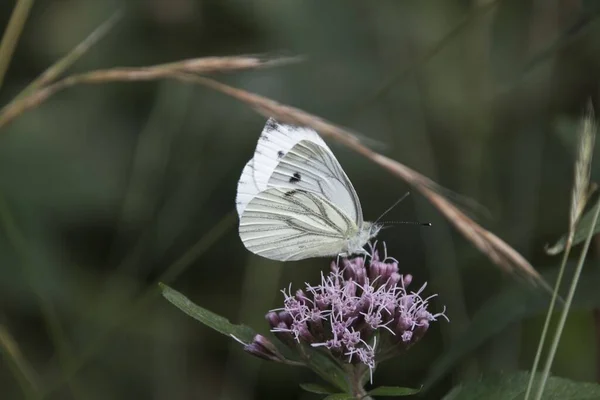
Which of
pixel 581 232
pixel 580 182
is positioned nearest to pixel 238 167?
pixel 581 232

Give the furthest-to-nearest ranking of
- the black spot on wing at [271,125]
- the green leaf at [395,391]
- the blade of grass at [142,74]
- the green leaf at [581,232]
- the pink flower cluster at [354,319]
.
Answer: the black spot on wing at [271,125] < the blade of grass at [142,74] < the pink flower cluster at [354,319] < the green leaf at [581,232] < the green leaf at [395,391]

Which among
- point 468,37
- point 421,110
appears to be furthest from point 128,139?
point 468,37

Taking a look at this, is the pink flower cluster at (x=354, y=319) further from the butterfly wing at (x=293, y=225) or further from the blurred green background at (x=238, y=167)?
the blurred green background at (x=238, y=167)

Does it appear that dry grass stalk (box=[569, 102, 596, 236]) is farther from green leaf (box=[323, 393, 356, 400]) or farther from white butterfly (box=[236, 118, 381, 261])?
white butterfly (box=[236, 118, 381, 261])

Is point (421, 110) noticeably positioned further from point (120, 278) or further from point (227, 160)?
point (120, 278)

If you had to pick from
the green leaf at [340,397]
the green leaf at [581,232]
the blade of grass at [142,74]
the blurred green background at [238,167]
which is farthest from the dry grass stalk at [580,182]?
the blurred green background at [238,167]

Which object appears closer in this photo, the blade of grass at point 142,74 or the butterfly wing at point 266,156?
the blade of grass at point 142,74

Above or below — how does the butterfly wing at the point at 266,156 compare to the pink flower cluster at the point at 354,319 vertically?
above

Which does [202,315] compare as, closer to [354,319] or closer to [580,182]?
[354,319]
